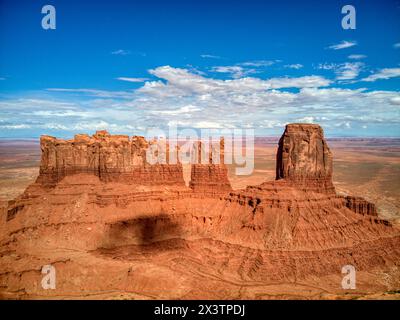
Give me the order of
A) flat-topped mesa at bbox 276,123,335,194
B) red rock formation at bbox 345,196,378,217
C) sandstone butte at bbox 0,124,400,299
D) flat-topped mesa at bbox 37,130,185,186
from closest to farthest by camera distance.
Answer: sandstone butte at bbox 0,124,400,299 < flat-topped mesa at bbox 276,123,335,194 < red rock formation at bbox 345,196,378,217 < flat-topped mesa at bbox 37,130,185,186

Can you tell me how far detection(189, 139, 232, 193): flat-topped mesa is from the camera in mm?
64188

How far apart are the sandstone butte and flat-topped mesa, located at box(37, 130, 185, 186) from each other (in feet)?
0.61

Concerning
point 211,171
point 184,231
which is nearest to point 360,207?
point 211,171

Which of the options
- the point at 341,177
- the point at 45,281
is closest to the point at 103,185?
the point at 45,281

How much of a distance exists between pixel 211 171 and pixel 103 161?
19.9m

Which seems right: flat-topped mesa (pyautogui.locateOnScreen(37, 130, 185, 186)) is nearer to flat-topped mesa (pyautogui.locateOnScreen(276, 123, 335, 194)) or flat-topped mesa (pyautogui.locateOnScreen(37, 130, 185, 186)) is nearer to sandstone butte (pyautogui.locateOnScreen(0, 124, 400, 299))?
sandstone butte (pyautogui.locateOnScreen(0, 124, 400, 299))

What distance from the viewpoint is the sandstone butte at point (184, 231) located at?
4225cm

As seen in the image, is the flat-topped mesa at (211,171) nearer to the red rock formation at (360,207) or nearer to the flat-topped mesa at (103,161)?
the flat-topped mesa at (103,161)

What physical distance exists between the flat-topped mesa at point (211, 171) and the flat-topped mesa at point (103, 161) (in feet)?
16.1

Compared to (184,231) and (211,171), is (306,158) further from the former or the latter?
(184,231)

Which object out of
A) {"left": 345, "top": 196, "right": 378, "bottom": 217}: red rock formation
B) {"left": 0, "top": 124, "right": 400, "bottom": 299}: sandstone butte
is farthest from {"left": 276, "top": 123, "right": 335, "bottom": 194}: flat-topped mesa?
{"left": 345, "top": 196, "right": 378, "bottom": 217}: red rock formation

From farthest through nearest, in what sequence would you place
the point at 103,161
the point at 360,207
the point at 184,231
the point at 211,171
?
the point at 211,171, the point at 103,161, the point at 184,231, the point at 360,207

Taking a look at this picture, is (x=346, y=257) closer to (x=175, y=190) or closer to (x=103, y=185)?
(x=175, y=190)

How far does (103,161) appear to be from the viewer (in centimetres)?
6438
